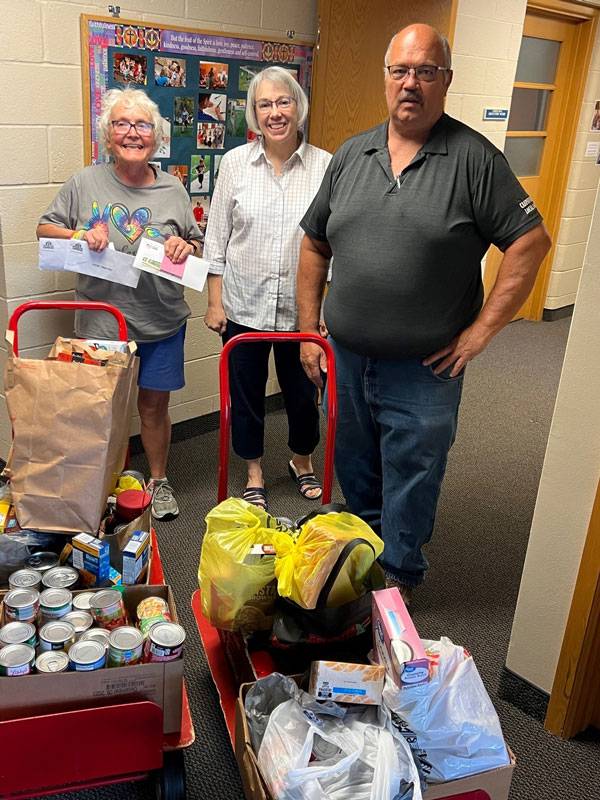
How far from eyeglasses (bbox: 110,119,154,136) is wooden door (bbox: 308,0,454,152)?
1176 millimetres

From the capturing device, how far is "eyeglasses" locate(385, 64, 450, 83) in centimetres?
180

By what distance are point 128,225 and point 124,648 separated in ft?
4.99

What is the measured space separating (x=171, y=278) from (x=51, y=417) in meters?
0.83

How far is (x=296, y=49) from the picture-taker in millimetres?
3219

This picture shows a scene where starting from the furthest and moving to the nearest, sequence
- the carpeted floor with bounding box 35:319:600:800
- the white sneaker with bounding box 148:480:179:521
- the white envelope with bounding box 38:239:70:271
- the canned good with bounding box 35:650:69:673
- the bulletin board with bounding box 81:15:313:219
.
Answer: the white sneaker with bounding box 148:480:179:521 < the bulletin board with bounding box 81:15:313:219 < the white envelope with bounding box 38:239:70:271 < the carpeted floor with bounding box 35:319:600:800 < the canned good with bounding box 35:650:69:673

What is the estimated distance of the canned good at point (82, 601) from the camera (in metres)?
1.56

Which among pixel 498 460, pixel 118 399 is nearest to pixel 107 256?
pixel 118 399

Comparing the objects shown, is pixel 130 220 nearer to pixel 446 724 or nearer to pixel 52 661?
pixel 52 661

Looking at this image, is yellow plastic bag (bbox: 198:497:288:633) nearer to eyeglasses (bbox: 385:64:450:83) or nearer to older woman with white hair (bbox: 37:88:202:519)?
older woman with white hair (bbox: 37:88:202:519)

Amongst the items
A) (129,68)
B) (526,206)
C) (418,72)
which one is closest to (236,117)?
(129,68)

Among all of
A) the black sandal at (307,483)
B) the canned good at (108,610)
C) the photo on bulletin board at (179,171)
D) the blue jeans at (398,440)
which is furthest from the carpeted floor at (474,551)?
the photo on bulletin board at (179,171)

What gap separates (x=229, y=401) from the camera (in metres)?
1.99

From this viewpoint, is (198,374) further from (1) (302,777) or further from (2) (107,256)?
(1) (302,777)

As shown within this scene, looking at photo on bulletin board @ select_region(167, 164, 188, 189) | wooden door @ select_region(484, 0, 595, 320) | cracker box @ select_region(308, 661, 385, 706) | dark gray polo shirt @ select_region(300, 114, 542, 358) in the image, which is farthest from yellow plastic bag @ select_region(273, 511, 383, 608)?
wooden door @ select_region(484, 0, 595, 320)
